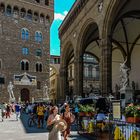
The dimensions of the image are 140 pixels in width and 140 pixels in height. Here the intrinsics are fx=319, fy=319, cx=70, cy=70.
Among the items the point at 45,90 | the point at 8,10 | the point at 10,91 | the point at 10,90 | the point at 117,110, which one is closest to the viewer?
the point at 117,110

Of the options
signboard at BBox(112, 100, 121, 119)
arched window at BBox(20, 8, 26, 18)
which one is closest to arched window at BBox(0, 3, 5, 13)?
arched window at BBox(20, 8, 26, 18)

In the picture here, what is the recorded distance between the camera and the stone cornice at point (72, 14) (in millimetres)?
28578

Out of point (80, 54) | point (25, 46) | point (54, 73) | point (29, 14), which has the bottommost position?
point (80, 54)

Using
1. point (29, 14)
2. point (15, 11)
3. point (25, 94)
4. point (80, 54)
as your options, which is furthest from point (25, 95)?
point (80, 54)

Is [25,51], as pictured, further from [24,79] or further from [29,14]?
[29,14]

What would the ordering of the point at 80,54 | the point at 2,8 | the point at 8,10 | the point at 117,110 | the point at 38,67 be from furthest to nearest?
the point at 38,67 < the point at 8,10 < the point at 2,8 < the point at 80,54 < the point at 117,110

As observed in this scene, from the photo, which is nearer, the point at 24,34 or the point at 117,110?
the point at 117,110

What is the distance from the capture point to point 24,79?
5175 centimetres

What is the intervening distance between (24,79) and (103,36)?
3088 cm

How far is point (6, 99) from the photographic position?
49500mm

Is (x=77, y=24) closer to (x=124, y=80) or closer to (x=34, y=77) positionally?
(x=124, y=80)

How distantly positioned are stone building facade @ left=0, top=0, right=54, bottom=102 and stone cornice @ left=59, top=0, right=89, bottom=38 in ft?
49.5

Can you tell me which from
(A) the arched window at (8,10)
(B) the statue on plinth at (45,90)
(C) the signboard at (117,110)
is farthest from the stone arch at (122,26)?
(A) the arched window at (8,10)

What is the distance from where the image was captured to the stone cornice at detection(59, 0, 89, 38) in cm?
2858
